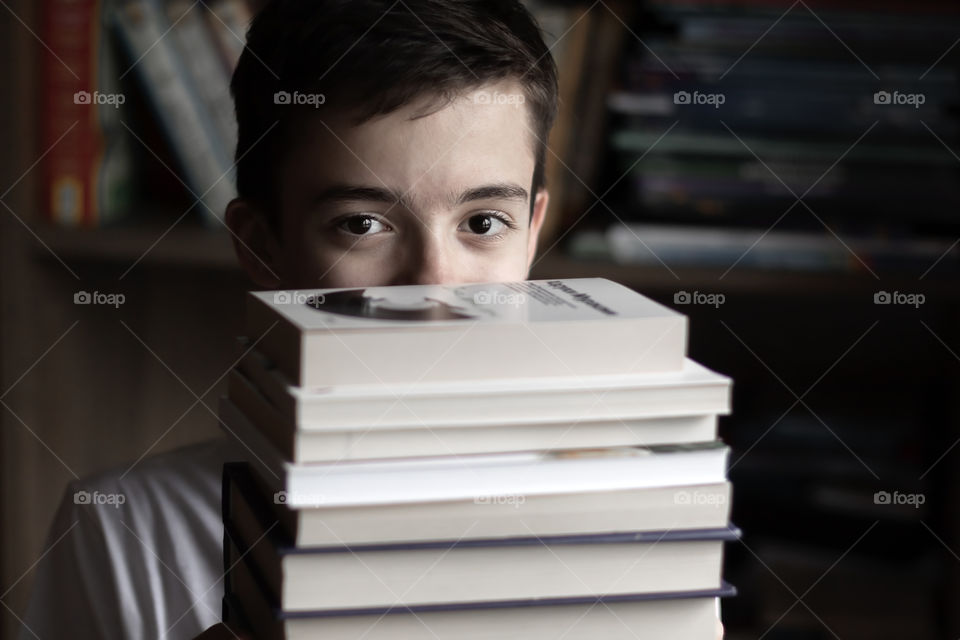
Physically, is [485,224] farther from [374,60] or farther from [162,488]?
[162,488]

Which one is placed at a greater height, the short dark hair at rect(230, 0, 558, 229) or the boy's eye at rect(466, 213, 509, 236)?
the short dark hair at rect(230, 0, 558, 229)

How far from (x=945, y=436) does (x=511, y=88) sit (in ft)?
2.84

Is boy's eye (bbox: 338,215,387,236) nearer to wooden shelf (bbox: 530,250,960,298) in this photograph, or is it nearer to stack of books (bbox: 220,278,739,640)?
stack of books (bbox: 220,278,739,640)

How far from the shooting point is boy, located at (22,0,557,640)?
2.74 feet

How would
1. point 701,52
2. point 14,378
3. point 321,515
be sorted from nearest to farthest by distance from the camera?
point 321,515, point 701,52, point 14,378

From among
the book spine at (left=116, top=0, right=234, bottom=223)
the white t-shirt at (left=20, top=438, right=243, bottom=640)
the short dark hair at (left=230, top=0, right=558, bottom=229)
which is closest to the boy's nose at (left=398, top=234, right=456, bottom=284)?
the short dark hair at (left=230, top=0, right=558, bottom=229)

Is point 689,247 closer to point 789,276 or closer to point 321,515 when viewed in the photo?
point 789,276

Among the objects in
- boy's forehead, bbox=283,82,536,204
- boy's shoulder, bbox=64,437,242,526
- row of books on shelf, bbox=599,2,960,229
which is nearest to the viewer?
boy's forehead, bbox=283,82,536,204

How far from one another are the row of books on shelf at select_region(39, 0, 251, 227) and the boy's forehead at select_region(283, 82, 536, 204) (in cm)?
50

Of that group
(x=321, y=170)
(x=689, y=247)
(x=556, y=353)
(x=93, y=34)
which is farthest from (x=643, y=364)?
(x=93, y=34)

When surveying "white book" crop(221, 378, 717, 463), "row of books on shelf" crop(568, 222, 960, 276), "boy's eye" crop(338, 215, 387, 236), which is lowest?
"white book" crop(221, 378, 717, 463)

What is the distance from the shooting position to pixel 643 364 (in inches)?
18.6

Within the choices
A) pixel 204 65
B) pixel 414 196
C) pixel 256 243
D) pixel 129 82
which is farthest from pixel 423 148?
pixel 129 82

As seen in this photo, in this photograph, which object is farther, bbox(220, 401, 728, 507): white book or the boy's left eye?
the boy's left eye
